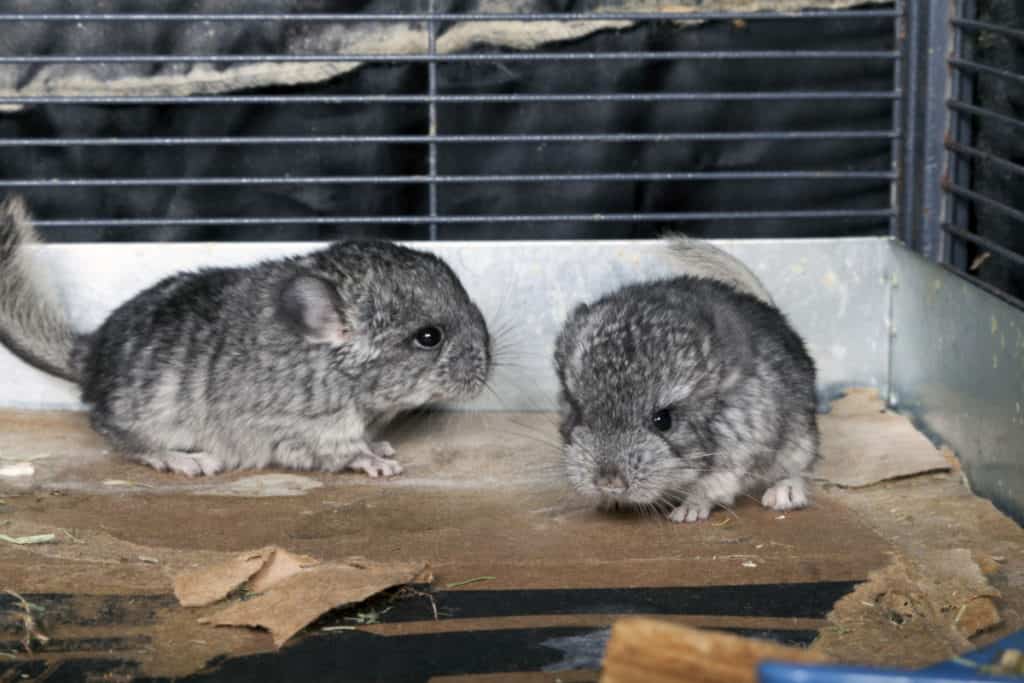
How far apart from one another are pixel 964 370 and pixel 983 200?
1.99ft

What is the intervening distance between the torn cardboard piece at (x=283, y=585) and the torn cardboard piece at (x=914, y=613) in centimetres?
120

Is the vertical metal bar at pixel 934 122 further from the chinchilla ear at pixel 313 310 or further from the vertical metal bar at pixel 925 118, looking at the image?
the chinchilla ear at pixel 313 310

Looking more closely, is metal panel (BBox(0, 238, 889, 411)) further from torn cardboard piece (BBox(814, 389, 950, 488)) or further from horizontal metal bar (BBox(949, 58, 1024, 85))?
horizontal metal bar (BBox(949, 58, 1024, 85))

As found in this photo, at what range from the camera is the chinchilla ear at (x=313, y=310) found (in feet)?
17.9

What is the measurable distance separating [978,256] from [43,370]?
3621mm

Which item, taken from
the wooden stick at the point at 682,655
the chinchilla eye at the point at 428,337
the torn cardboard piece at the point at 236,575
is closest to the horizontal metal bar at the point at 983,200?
the chinchilla eye at the point at 428,337

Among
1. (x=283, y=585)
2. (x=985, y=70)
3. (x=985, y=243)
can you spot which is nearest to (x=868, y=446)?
(x=985, y=243)

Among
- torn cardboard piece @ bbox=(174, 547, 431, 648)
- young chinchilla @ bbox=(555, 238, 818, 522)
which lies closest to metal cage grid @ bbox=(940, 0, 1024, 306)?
young chinchilla @ bbox=(555, 238, 818, 522)

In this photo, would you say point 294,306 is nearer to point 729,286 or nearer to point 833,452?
point 729,286

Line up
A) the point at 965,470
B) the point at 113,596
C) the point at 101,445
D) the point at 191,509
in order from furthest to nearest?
the point at 101,445 < the point at 965,470 < the point at 191,509 < the point at 113,596

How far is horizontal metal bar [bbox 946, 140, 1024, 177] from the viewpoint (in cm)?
521

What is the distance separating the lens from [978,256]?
6047 mm

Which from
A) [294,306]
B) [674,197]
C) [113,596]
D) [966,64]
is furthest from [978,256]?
[113,596]

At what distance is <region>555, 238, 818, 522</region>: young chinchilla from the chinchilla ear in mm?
825
